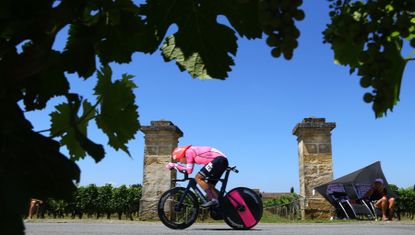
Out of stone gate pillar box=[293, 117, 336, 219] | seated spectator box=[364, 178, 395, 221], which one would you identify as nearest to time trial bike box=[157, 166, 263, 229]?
stone gate pillar box=[293, 117, 336, 219]

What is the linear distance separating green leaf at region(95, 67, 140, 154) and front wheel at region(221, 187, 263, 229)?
21.9ft

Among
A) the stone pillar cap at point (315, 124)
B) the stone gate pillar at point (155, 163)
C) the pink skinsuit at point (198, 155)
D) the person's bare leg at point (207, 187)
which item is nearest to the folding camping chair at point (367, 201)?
the stone pillar cap at point (315, 124)

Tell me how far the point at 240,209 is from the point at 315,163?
487 centimetres

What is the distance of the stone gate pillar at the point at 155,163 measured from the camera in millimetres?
11914

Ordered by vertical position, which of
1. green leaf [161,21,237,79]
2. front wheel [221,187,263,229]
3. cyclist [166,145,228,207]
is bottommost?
front wheel [221,187,263,229]

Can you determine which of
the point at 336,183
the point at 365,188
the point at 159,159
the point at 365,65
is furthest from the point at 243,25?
the point at 365,188

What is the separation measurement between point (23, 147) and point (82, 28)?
29cm

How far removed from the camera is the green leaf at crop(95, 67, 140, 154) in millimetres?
1223

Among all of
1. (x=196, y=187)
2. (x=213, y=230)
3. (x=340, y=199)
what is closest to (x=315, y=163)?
(x=340, y=199)

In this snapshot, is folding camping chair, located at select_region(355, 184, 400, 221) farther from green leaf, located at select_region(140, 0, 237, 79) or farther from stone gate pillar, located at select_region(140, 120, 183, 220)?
green leaf, located at select_region(140, 0, 237, 79)

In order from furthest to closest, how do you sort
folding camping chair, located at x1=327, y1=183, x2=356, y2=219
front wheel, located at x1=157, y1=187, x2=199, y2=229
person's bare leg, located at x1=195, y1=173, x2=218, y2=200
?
folding camping chair, located at x1=327, y1=183, x2=356, y2=219 < person's bare leg, located at x1=195, y1=173, x2=218, y2=200 < front wheel, located at x1=157, y1=187, x2=199, y2=229

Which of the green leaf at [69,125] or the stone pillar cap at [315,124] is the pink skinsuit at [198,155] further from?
the green leaf at [69,125]

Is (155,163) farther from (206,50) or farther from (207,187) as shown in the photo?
(206,50)

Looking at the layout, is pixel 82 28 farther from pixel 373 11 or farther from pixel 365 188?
pixel 365 188
